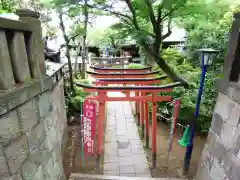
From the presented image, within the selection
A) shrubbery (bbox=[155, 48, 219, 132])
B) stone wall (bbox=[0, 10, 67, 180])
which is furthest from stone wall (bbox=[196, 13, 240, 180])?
shrubbery (bbox=[155, 48, 219, 132])

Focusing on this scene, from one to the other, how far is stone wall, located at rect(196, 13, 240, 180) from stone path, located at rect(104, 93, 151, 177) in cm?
205

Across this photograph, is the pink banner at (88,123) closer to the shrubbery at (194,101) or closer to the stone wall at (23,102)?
the stone wall at (23,102)

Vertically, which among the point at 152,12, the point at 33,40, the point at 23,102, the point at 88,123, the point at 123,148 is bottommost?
the point at 123,148

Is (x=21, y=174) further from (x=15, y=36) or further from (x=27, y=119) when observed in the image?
(x=15, y=36)

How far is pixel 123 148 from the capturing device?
5070 mm

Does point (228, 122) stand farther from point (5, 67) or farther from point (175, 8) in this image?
point (175, 8)

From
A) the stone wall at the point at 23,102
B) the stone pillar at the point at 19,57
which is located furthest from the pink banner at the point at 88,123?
the stone pillar at the point at 19,57

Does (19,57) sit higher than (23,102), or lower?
higher

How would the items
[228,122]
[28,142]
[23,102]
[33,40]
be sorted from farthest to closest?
[228,122]
[33,40]
[28,142]
[23,102]

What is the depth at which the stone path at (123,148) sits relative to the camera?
4.23 metres

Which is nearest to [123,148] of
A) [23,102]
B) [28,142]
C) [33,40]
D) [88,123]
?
[88,123]

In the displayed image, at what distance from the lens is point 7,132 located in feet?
4.83

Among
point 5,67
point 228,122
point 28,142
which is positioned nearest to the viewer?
point 5,67

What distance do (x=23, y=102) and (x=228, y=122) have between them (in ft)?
8.00
